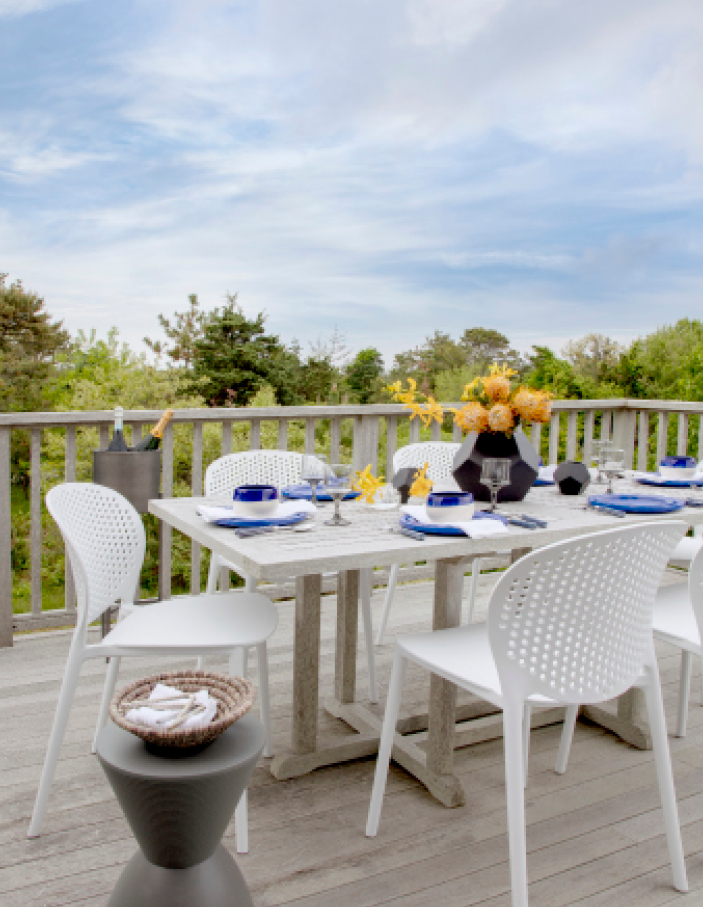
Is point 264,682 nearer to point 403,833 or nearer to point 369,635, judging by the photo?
point 403,833

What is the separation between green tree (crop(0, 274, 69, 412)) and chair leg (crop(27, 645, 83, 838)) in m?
13.0

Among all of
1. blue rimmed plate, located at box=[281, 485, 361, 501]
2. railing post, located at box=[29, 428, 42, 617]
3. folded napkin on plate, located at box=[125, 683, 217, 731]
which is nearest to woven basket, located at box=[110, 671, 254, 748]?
folded napkin on plate, located at box=[125, 683, 217, 731]

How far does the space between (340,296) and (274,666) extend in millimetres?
12950

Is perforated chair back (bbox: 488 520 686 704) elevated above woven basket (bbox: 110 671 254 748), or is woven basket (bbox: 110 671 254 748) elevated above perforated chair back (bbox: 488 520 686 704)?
perforated chair back (bbox: 488 520 686 704)

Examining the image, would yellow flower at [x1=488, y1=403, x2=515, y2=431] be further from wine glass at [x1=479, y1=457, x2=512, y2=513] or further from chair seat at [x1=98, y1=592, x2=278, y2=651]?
chair seat at [x1=98, y1=592, x2=278, y2=651]

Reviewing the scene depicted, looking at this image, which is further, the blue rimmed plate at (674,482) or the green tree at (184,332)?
the green tree at (184,332)

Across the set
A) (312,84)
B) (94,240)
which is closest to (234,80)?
(312,84)

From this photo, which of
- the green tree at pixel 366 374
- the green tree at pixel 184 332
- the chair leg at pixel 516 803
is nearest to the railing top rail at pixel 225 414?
the chair leg at pixel 516 803

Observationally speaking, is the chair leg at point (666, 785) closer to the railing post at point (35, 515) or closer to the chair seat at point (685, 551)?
the chair seat at point (685, 551)

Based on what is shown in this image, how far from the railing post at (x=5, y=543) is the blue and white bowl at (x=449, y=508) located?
1951 millimetres

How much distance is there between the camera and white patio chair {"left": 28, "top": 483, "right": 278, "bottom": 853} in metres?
2.04

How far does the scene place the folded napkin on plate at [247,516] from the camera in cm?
216

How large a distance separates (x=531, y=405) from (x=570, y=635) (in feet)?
2.90

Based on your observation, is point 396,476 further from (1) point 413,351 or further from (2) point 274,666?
(1) point 413,351
